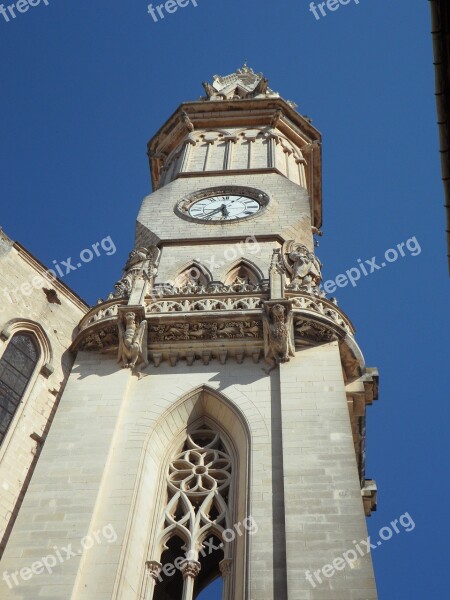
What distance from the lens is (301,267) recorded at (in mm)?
23922

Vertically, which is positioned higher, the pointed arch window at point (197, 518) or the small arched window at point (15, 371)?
the small arched window at point (15, 371)

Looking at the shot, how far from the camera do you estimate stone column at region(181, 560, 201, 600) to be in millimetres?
14283

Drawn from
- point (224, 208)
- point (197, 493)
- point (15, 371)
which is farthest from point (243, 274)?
point (197, 493)

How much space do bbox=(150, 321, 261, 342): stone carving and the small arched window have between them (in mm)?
2987

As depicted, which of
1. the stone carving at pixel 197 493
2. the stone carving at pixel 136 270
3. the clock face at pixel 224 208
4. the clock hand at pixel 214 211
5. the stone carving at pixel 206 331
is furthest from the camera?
the clock hand at pixel 214 211

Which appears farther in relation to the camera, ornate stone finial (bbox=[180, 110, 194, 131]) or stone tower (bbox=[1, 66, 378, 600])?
ornate stone finial (bbox=[180, 110, 194, 131])

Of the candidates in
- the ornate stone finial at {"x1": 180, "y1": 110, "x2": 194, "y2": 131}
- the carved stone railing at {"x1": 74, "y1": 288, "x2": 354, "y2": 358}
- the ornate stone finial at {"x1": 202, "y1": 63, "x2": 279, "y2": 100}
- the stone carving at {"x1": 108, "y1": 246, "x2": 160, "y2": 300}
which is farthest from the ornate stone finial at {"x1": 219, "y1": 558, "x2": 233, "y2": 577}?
the ornate stone finial at {"x1": 202, "y1": 63, "x2": 279, "y2": 100}

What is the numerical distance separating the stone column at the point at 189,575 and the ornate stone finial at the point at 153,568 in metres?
0.51

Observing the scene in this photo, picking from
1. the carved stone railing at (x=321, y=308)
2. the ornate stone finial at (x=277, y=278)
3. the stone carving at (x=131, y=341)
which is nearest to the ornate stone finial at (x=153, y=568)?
the stone carving at (x=131, y=341)

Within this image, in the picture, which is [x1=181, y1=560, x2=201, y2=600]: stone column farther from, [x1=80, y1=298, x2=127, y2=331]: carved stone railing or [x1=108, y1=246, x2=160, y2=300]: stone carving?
[x1=108, y1=246, x2=160, y2=300]: stone carving

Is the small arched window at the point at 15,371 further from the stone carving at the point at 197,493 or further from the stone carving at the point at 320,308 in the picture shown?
the stone carving at the point at 320,308

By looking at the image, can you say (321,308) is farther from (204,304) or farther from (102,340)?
(102,340)

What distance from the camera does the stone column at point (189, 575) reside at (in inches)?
562

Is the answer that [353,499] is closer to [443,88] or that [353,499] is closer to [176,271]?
[443,88]
